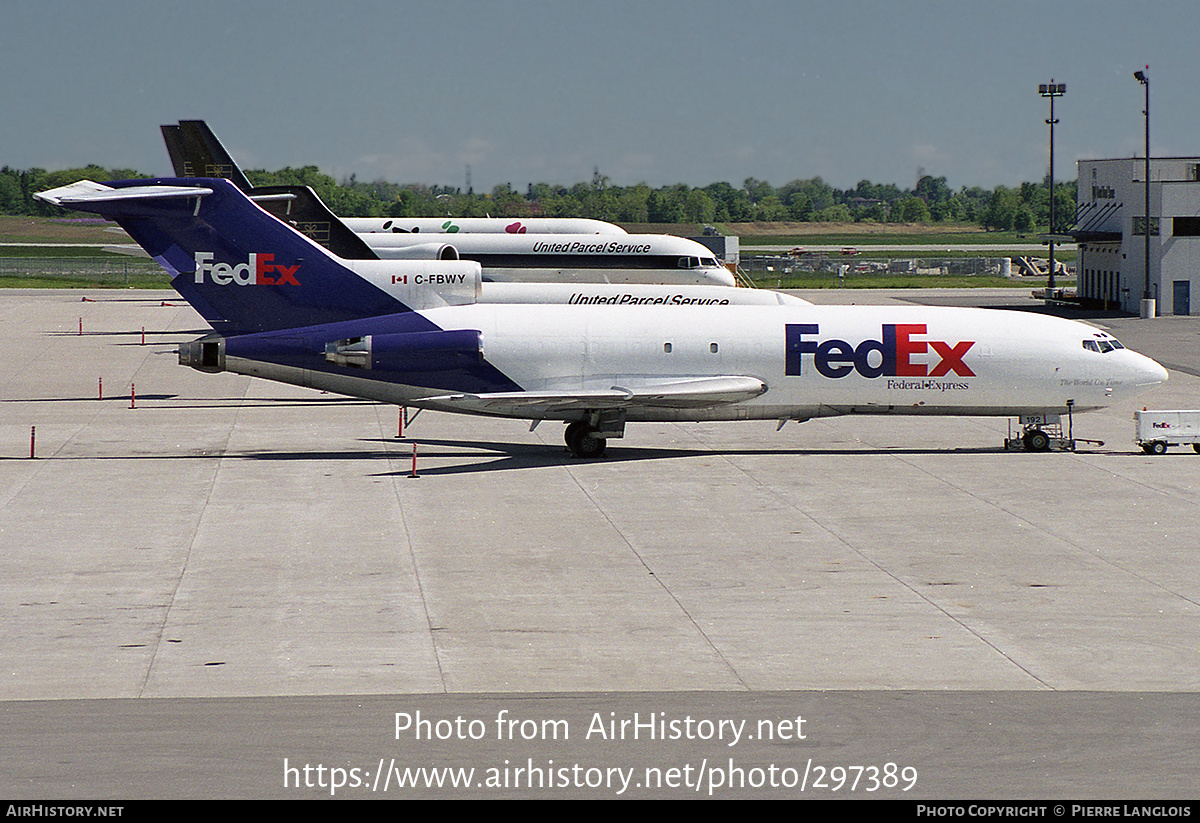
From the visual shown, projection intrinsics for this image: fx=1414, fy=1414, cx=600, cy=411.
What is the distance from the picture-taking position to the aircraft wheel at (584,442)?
32000mm

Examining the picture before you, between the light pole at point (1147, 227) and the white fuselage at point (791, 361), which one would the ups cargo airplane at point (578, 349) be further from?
the light pole at point (1147, 227)

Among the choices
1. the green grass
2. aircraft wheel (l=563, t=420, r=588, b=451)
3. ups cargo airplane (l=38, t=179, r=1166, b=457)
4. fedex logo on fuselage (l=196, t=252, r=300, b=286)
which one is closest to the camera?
ups cargo airplane (l=38, t=179, r=1166, b=457)

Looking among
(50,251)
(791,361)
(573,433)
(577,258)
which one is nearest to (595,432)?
(573,433)

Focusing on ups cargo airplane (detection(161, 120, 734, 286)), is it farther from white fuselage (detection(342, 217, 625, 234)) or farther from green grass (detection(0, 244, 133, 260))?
green grass (detection(0, 244, 133, 260))

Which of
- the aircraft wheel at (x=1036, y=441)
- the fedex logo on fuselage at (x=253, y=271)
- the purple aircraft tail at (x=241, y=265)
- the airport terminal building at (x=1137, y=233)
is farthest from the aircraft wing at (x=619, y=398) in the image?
the airport terminal building at (x=1137, y=233)

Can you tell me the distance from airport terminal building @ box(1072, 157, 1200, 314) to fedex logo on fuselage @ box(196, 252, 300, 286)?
57.5 meters

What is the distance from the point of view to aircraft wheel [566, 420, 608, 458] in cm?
3200

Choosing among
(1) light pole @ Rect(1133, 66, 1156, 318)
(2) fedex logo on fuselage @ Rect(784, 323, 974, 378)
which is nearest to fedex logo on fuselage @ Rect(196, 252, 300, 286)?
(2) fedex logo on fuselage @ Rect(784, 323, 974, 378)

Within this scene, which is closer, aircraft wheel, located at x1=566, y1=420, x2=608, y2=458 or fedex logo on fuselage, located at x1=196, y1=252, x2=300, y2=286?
aircraft wheel, located at x1=566, y1=420, x2=608, y2=458

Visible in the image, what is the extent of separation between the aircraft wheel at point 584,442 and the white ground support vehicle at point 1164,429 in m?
12.5

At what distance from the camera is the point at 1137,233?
7894 centimetres

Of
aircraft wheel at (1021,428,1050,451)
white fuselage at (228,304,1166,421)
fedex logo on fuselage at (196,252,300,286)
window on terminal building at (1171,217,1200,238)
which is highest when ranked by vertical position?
window on terminal building at (1171,217,1200,238)

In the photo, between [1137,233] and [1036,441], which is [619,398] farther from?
[1137,233]
